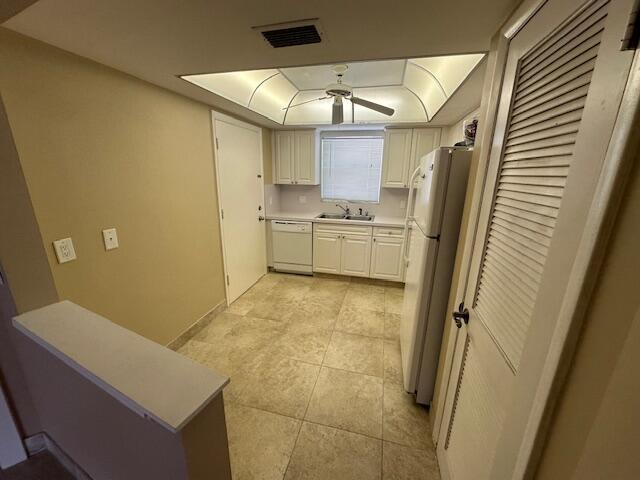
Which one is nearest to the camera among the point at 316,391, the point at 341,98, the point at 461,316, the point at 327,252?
the point at 461,316

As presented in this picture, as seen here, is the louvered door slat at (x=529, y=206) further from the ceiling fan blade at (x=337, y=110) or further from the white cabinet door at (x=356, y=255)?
the white cabinet door at (x=356, y=255)

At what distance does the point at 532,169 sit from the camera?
2.31 feet

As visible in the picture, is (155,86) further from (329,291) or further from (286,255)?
(329,291)

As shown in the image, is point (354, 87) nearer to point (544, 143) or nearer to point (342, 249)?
point (342, 249)

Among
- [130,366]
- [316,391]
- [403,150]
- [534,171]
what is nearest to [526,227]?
[534,171]

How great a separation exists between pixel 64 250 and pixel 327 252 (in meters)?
2.73

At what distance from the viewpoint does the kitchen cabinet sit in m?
3.46

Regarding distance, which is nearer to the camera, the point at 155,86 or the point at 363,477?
the point at 363,477

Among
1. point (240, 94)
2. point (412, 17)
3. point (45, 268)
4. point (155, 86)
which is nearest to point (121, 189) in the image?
point (45, 268)

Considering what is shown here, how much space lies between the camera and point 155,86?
187cm

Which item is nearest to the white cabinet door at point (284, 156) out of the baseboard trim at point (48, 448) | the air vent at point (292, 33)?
the air vent at point (292, 33)

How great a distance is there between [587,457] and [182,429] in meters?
0.85

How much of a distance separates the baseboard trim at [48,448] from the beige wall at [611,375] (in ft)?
6.55

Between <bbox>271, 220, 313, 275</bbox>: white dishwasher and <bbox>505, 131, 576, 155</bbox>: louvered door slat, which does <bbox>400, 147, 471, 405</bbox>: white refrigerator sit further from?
<bbox>271, 220, 313, 275</bbox>: white dishwasher
